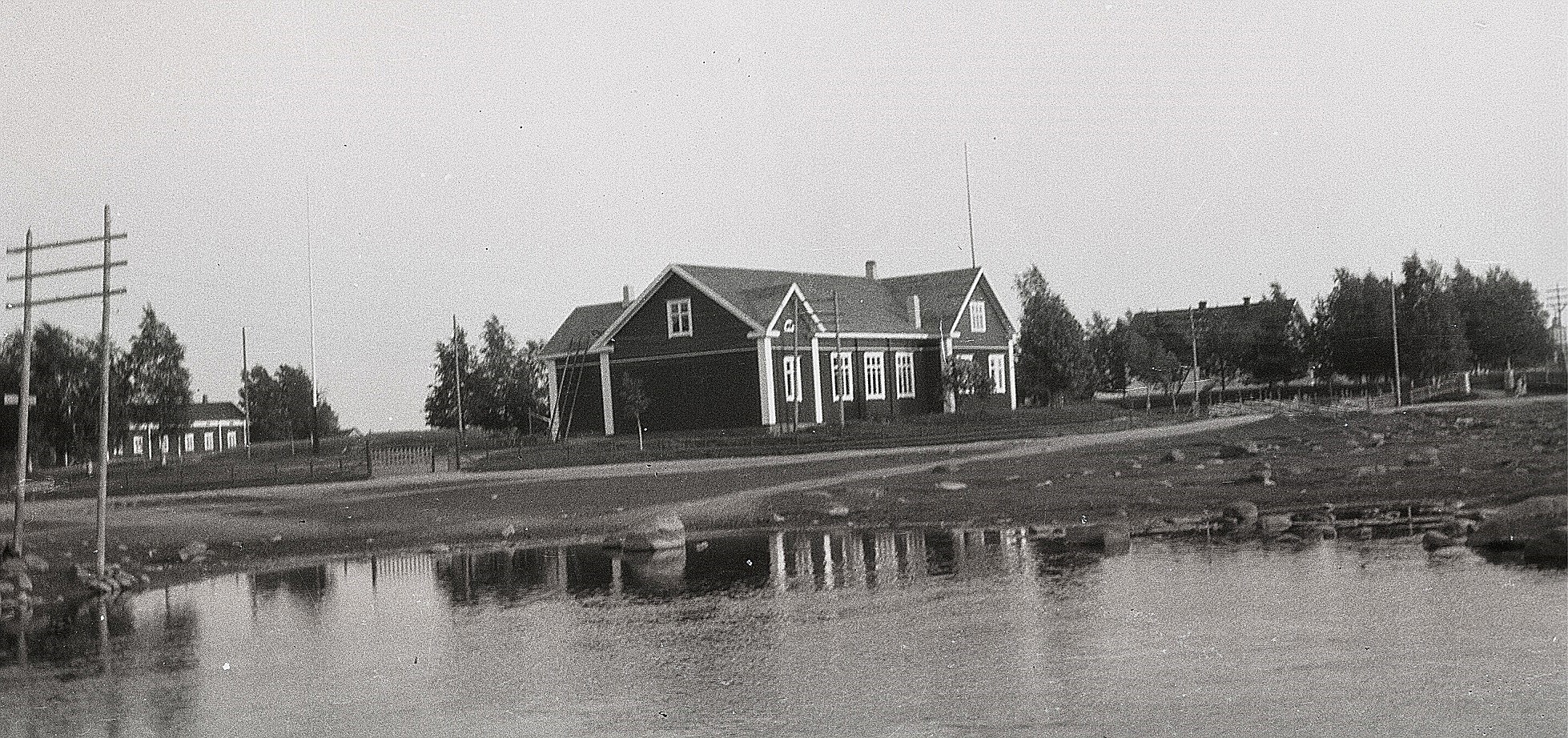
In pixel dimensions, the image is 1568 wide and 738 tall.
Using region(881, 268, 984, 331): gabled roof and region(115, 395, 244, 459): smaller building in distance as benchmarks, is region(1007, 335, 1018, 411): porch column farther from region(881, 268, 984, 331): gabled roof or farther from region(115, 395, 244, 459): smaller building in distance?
region(115, 395, 244, 459): smaller building in distance

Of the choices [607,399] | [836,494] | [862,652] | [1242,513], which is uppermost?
[607,399]

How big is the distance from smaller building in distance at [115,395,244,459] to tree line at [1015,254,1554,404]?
43378 mm

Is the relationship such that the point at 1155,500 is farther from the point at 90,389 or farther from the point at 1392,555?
the point at 90,389

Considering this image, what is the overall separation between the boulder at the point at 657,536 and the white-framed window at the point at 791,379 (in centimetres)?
2872

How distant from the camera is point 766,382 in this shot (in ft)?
171

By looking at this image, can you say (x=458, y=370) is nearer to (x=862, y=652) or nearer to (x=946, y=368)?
(x=946, y=368)

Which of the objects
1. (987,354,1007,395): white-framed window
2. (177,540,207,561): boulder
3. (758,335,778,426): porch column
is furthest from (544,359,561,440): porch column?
(177,540,207,561): boulder

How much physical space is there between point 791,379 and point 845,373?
3306 millimetres

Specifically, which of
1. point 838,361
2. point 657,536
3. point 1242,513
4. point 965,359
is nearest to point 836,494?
point 657,536

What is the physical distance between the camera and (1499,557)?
1634 cm

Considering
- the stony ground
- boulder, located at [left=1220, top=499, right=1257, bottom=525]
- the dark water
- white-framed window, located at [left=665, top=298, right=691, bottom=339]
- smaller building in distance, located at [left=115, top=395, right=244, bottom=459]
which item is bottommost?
the dark water

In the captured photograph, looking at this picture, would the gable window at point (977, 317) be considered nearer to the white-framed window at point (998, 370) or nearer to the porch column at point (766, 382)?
the white-framed window at point (998, 370)

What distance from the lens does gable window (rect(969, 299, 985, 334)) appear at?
62.1 m

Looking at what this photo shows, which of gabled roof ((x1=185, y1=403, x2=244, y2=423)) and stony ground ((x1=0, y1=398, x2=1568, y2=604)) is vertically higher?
gabled roof ((x1=185, y1=403, x2=244, y2=423))
